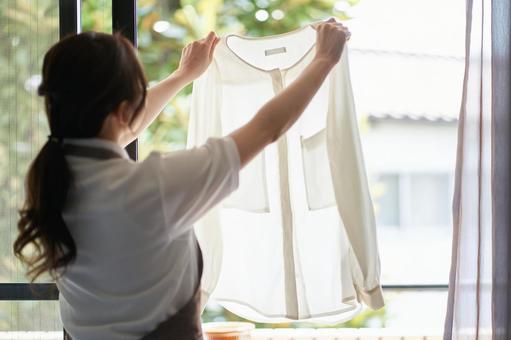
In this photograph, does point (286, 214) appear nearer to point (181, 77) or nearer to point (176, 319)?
point (181, 77)

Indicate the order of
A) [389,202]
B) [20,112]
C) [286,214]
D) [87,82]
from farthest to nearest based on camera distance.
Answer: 1. [389,202]
2. [20,112]
3. [286,214]
4. [87,82]

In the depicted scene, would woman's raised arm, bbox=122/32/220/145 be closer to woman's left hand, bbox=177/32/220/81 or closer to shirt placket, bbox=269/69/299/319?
woman's left hand, bbox=177/32/220/81

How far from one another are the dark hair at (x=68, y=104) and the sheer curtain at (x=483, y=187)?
103 cm

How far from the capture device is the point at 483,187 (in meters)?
1.95

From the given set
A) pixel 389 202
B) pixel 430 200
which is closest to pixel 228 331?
pixel 389 202

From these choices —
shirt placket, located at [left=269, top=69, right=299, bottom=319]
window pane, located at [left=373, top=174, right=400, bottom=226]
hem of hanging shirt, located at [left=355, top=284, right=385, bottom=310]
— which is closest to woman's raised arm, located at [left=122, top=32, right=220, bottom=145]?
shirt placket, located at [left=269, top=69, right=299, bottom=319]

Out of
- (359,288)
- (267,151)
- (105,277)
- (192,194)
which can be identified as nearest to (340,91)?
(267,151)

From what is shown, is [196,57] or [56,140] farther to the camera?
[196,57]

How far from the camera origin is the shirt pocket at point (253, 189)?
189cm

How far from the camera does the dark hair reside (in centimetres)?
126

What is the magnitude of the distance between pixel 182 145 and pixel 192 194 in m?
2.36

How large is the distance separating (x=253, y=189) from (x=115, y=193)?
69 centimetres

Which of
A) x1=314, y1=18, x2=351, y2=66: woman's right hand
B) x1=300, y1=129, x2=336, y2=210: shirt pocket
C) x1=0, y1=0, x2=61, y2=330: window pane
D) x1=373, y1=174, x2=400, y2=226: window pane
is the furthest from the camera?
x1=373, y1=174, x2=400, y2=226: window pane

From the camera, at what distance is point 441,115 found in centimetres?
393
